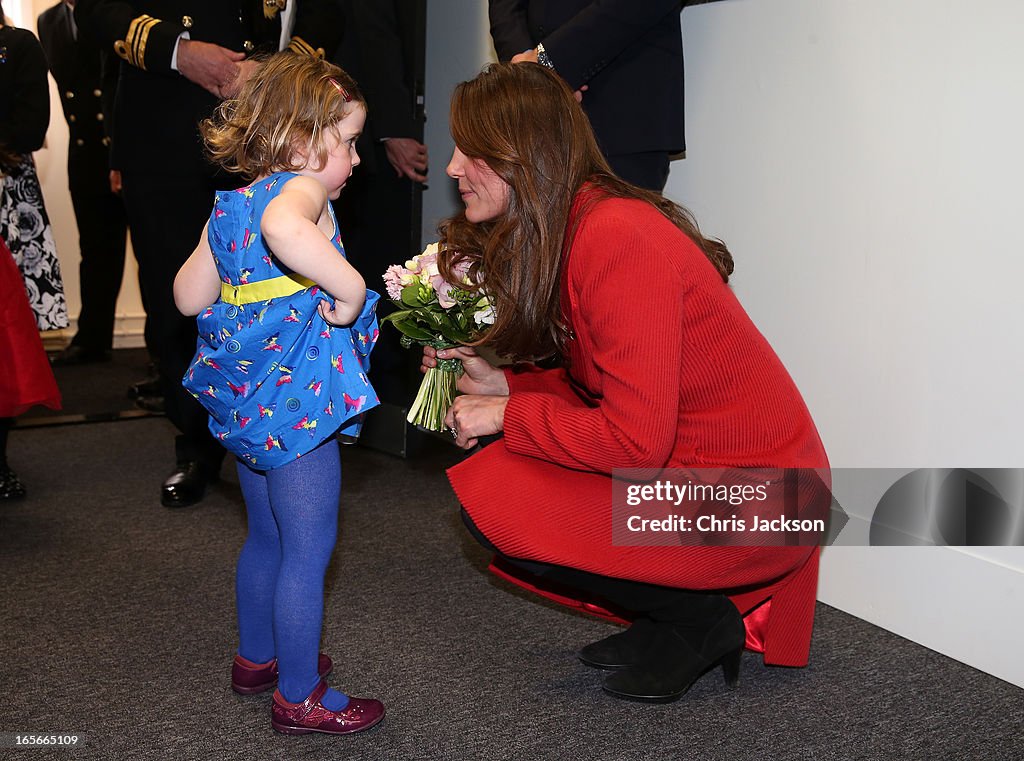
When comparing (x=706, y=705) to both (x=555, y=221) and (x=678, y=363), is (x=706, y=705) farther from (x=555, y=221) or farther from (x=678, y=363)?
(x=555, y=221)

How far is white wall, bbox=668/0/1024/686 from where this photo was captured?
2018 millimetres

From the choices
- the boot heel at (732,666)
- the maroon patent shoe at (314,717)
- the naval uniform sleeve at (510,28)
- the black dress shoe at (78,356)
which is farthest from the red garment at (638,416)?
the black dress shoe at (78,356)

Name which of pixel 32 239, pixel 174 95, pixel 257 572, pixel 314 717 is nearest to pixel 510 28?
pixel 174 95

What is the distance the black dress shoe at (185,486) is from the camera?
9.73 feet

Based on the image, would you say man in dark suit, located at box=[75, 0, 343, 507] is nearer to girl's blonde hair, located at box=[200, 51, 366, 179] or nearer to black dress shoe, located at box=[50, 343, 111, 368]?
girl's blonde hair, located at box=[200, 51, 366, 179]

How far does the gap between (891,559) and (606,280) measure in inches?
43.8

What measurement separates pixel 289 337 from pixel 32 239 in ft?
9.13

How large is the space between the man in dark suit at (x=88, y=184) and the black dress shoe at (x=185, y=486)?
7.58ft

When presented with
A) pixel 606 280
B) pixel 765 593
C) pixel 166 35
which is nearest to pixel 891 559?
pixel 765 593

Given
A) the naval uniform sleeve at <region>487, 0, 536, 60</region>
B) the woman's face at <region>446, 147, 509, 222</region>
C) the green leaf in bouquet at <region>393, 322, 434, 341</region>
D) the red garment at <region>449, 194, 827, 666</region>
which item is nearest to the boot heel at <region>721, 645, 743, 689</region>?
the red garment at <region>449, 194, 827, 666</region>

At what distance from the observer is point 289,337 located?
163cm

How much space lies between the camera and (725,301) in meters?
1.73

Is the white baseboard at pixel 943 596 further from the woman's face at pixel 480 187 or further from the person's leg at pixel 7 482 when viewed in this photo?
the person's leg at pixel 7 482

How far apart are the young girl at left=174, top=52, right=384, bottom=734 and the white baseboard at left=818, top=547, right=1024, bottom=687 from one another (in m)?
1.23
